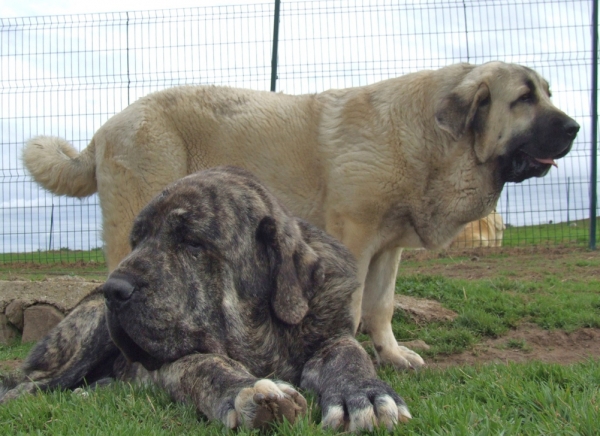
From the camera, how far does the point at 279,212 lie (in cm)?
286

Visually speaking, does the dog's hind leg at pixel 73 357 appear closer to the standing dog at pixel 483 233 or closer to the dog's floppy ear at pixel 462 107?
the dog's floppy ear at pixel 462 107

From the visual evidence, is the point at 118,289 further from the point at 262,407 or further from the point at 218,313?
the point at 262,407

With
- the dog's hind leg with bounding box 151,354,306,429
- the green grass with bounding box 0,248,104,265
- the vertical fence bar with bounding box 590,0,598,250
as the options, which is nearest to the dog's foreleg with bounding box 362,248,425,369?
the dog's hind leg with bounding box 151,354,306,429

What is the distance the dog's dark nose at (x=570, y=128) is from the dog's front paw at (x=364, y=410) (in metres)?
2.47

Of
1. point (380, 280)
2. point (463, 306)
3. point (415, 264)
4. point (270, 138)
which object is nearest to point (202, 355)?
point (380, 280)

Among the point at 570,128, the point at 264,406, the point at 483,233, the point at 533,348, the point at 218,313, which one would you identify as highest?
the point at 570,128

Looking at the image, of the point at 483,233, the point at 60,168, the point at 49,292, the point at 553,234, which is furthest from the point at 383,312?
the point at 483,233

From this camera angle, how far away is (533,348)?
403 centimetres

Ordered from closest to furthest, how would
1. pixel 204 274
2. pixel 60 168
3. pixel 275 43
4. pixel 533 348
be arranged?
pixel 204 274 → pixel 533 348 → pixel 60 168 → pixel 275 43

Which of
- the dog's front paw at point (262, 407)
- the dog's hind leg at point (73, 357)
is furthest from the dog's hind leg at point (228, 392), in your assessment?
the dog's hind leg at point (73, 357)

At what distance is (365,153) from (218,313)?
1.87 m

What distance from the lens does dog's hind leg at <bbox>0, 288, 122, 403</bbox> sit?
2.85m

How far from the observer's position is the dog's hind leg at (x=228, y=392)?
189 centimetres

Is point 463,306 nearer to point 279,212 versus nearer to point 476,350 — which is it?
point 476,350
